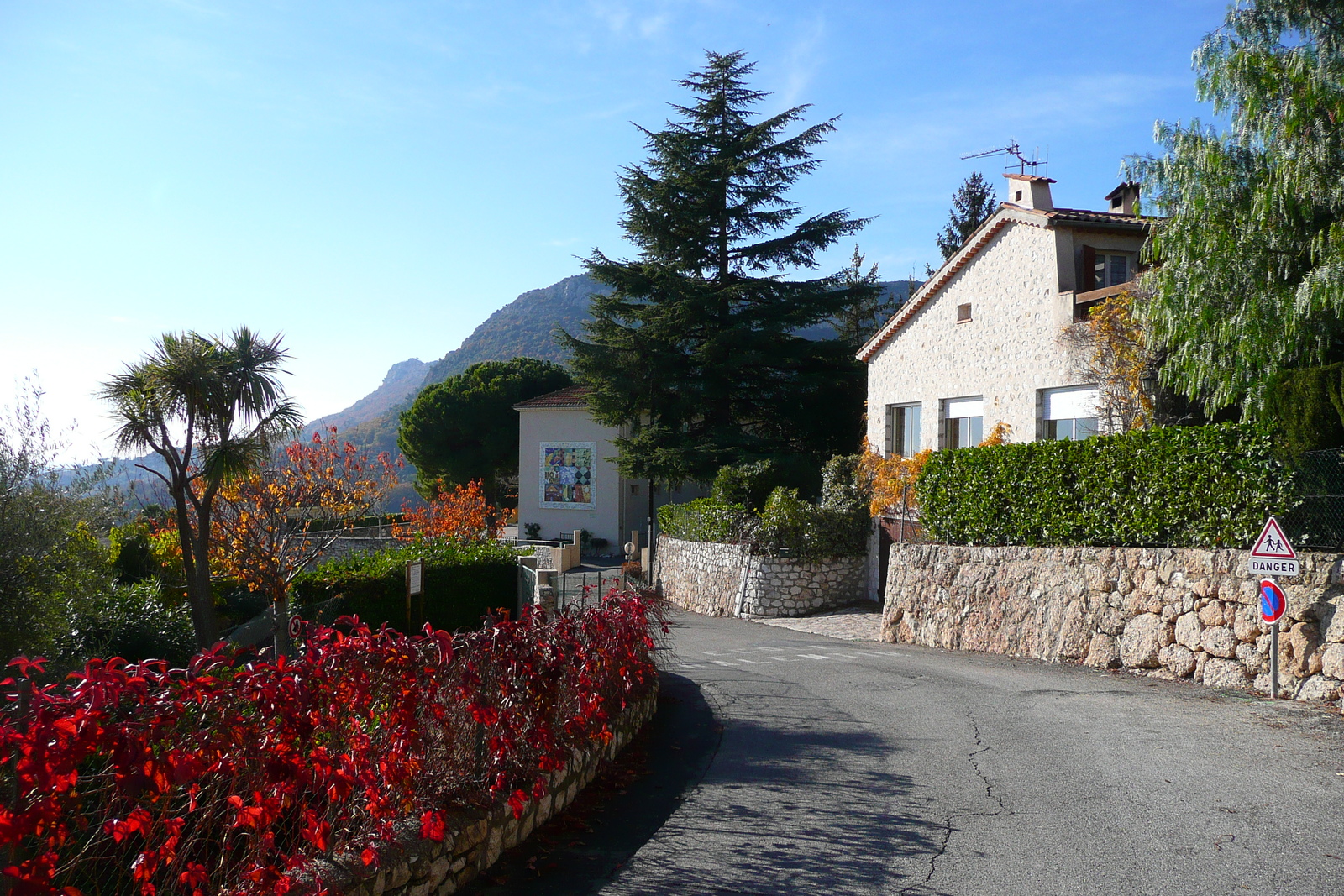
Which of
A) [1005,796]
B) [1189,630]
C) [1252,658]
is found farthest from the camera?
[1189,630]

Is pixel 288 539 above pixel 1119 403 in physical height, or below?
below

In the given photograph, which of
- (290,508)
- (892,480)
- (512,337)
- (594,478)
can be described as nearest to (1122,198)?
(892,480)

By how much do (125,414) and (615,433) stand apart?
25.5 meters

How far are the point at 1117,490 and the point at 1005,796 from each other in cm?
760

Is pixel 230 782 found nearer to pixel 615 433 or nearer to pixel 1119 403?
pixel 1119 403

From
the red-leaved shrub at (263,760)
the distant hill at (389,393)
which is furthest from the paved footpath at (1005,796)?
the distant hill at (389,393)

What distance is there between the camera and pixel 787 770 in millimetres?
7051

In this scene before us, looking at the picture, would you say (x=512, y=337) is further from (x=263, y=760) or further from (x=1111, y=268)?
(x=263, y=760)

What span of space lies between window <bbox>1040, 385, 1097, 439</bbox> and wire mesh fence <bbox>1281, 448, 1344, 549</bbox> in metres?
6.38

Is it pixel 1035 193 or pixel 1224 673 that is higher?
pixel 1035 193

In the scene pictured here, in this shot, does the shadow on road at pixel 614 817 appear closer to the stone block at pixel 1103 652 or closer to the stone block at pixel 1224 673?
the stone block at pixel 1224 673

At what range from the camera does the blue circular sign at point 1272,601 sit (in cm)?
952

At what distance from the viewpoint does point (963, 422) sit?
2083 centimetres

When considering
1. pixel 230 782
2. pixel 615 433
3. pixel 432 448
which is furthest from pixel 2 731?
pixel 432 448
